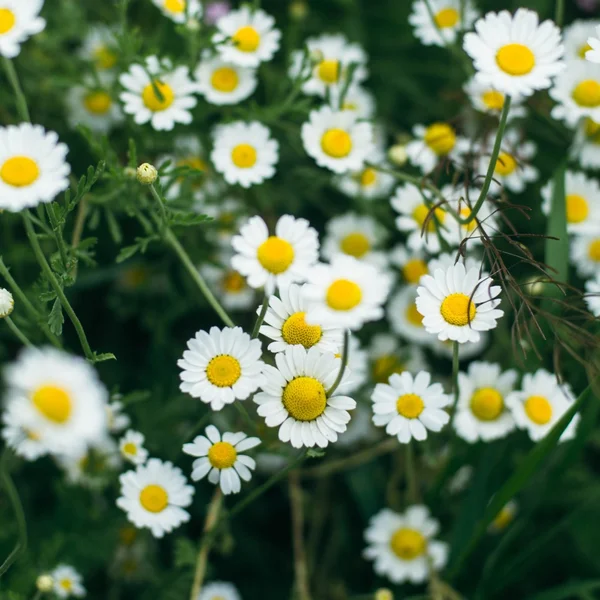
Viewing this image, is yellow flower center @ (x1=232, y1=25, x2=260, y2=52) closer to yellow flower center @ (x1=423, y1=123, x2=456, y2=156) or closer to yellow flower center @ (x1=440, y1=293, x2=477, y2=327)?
yellow flower center @ (x1=423, y1=123, x2=456, y2=156)

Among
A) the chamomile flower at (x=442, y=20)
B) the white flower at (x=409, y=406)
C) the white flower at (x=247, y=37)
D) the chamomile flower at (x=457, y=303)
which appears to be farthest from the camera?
the chamomile flower at (x=442, y=20)

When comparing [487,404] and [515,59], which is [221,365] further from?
[515,59]

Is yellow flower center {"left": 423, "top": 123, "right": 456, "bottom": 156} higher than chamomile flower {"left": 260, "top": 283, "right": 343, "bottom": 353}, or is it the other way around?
yellow flower center {"left": 423, "top": 123, "right": 456, "bottom": 156}

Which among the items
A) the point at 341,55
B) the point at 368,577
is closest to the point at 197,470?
the point at 368,577

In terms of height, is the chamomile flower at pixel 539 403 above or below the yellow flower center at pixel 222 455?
above

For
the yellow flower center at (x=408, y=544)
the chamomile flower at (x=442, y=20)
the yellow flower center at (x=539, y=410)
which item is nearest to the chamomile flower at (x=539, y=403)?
the yellow flower center at (x=539, y=410)

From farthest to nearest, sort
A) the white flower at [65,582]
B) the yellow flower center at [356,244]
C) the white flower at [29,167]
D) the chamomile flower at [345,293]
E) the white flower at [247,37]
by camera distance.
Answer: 1. the yellow flower center at [356,244]
2. the white flower at [247,37]
3. the white flower at [65,582]
4. the white flower at [29,167]
5. the chamomile flower at [345,293]

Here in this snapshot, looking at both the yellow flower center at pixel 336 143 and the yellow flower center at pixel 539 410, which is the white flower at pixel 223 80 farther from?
the yellow flower center at pixel 539 410

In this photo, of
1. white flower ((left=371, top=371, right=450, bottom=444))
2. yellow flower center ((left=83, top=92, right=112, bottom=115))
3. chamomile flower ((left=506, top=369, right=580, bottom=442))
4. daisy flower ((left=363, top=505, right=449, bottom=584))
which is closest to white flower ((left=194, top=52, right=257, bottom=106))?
yellow flower center ((left=83, top=92, right=112, bottom=115))
